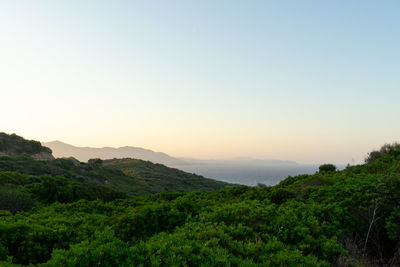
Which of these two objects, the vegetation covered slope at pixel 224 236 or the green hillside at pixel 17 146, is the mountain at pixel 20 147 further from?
the vegetation covered slope at pixel 224 236

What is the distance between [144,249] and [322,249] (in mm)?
4017

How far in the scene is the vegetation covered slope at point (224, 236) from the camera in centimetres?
476

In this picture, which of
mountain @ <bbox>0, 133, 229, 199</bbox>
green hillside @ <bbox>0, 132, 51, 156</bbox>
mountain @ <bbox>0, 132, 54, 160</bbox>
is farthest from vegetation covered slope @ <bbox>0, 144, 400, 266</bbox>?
mountain @ <bbox>0, 132, 54, 160</bbox>

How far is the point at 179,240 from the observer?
17.6 feet

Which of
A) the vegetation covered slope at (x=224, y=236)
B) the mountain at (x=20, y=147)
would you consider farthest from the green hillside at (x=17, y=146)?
the vegetation covered slope at (x=224, y=236)

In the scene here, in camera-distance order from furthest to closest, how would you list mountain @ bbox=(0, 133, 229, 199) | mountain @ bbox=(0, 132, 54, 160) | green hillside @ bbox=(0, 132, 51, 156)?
mountain @ bbox=(0, 132, 54, 160)
green hillside @ bbox=(0, 132, 51, 156)
mountain @ bbox=(0, 133, 229, 199)

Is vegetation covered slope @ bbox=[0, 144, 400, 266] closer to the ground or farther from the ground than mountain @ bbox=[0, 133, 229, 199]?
farther from the ground

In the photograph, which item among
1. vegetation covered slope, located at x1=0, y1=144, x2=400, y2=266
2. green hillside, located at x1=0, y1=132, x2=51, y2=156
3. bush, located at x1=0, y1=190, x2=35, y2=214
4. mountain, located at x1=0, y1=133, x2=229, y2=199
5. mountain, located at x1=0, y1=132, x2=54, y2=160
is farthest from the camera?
mountain, located at x1=0, y1=132, x2=54, y2=160

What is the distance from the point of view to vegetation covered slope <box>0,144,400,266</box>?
476 centimetres

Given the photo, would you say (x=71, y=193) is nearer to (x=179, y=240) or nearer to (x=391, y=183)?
(x=179, y=240)

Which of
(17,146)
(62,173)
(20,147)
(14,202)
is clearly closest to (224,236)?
(14,202)

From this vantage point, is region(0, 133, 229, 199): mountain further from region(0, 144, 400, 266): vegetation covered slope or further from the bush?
region(0, 144, 400, 266): vegetation covered slope

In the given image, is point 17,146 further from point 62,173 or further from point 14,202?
point 14,202

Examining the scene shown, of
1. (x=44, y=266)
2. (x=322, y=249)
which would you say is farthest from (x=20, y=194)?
(x=322, y=249)
